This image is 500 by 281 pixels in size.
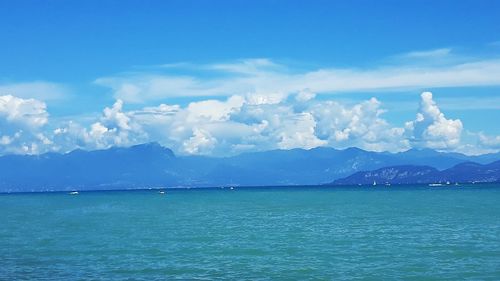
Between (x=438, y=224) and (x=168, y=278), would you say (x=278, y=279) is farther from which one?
(x=438, y=224)

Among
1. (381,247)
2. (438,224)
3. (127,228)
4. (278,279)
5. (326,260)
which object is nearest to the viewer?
(278,279)

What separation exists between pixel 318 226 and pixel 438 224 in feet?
54.8

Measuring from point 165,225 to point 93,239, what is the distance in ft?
69.3

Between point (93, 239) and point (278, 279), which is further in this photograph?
point (93, 239)

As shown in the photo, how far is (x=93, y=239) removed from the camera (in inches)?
3083

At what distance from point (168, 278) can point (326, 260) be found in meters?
14.8

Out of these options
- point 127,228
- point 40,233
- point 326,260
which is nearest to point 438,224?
point 326,260

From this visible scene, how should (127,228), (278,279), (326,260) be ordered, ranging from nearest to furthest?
(278,279), (326,260), (127,228)

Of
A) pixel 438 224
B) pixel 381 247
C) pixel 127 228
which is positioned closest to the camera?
pixel 381 247

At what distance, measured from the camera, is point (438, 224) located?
87.2m

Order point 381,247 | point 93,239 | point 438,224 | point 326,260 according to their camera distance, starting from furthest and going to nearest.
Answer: point 438,224 < point 93,239 < point 381,247 < point 326,260

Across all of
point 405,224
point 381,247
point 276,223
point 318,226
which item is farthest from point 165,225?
point 381,247

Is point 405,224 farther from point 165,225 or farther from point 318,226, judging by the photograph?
point 165,225

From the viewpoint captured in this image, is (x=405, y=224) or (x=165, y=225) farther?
(x=165, y=225)
